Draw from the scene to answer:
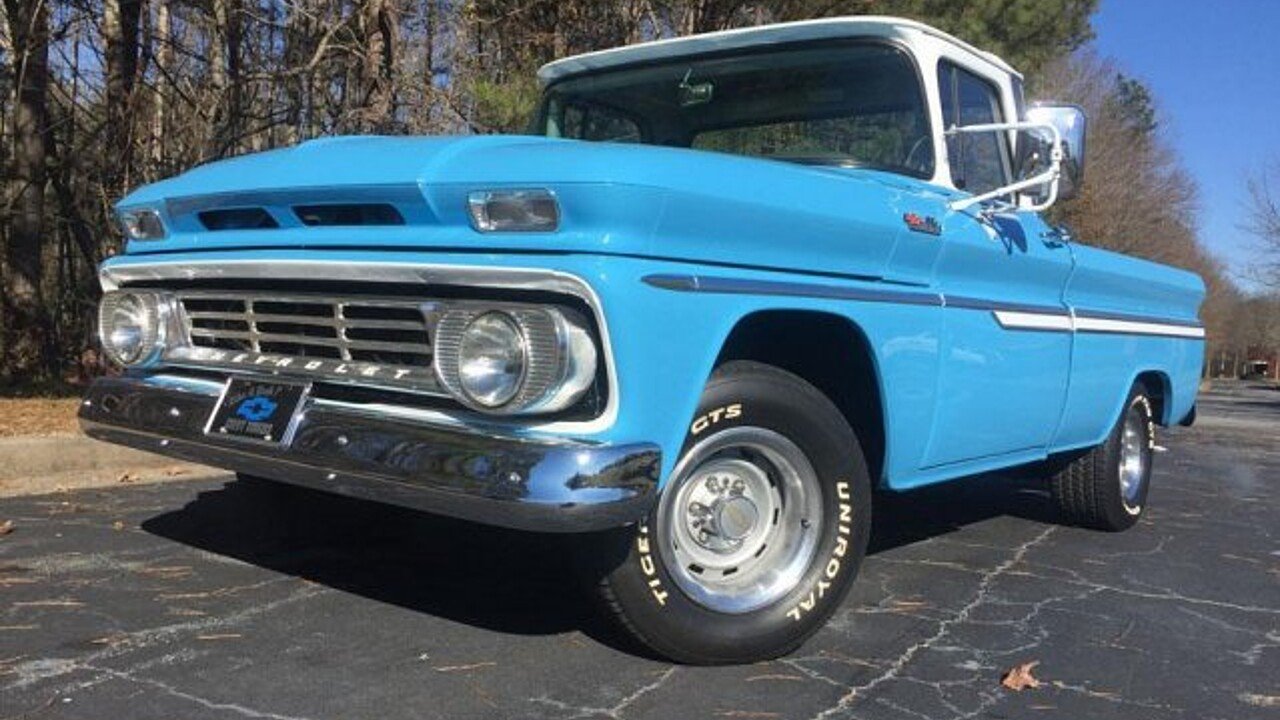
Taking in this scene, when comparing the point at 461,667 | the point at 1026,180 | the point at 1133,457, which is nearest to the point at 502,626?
the point at 461,667

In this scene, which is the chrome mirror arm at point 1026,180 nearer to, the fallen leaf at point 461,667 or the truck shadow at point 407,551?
the truck shadow at point 407,551

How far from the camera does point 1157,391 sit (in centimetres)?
641

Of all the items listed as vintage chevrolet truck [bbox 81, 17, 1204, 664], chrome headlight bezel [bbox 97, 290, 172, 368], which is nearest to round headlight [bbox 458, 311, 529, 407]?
vintage chevrolet truck [bbox 81, 17, 1204, 664]

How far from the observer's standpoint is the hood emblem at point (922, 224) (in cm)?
382

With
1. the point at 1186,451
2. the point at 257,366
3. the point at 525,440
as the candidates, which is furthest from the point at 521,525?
the point at 1186,451

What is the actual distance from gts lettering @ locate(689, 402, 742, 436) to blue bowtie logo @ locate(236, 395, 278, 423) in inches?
47.8

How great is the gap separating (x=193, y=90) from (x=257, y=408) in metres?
7.61

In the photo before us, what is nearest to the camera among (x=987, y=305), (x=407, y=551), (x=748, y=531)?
(x=748, y=531)

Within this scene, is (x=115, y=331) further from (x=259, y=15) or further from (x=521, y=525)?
(x=259, y=15)

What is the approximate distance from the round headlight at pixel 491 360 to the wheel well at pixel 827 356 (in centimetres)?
72

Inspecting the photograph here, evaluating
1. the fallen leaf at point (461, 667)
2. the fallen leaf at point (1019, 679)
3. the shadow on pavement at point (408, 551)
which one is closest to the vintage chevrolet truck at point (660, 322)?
the fallen leaf at point (461, 667)

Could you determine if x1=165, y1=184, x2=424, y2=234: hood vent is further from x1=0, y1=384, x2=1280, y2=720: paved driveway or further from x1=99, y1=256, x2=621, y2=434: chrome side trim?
x1=0, y1=384, x2=1280, y2=720: paved driveway

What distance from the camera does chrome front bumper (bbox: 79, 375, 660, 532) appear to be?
277 centimetres

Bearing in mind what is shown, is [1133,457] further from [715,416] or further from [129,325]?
[129,325]
